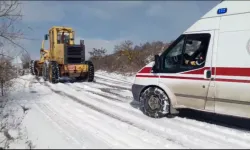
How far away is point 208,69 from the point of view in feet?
19.8

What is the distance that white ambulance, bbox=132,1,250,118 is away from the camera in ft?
18.6

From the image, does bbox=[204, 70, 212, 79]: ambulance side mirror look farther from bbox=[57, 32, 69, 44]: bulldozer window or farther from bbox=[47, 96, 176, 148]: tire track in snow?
bbox=[57, 32, 69, 44]: bulldozer window

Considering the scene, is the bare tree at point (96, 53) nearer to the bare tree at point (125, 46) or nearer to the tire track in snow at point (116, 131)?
the bare tree at point (125, 46)

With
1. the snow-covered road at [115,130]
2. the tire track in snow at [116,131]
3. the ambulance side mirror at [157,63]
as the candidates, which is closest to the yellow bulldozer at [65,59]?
the snow-covered road at [115,130]

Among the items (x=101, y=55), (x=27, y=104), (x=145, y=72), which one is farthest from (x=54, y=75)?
(x=101, y=55)

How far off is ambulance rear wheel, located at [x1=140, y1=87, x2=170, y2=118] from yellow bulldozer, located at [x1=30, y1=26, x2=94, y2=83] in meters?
8.79

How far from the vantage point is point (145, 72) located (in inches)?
285

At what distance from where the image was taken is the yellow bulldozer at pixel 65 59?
49.8 feet

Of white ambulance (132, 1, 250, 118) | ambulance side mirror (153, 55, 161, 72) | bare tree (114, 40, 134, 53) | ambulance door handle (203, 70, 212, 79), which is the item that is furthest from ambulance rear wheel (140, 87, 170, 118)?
bare tree (114, 40, 134, 53)

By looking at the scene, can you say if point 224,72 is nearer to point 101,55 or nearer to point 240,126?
point 240,126

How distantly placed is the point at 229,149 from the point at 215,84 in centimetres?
163

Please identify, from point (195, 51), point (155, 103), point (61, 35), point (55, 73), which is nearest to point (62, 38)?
point (61, 35)

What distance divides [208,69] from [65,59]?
10462 millimetres

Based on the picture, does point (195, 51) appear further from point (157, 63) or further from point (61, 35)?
point (61, 35)
